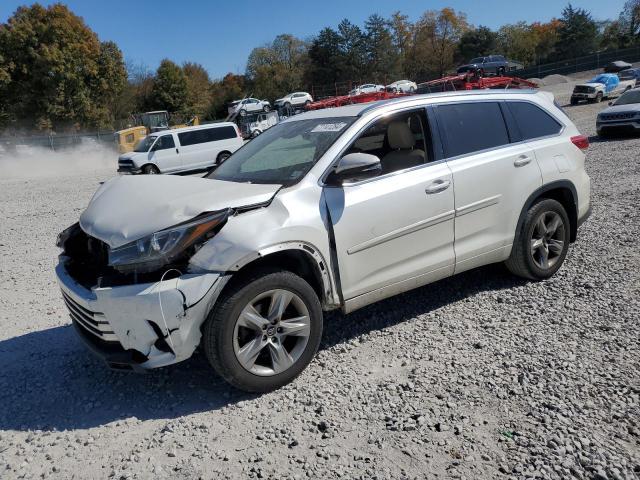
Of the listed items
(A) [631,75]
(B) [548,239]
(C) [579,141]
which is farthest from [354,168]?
(A) [631,75]

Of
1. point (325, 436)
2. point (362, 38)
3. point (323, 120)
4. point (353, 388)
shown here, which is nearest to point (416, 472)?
point (325, 436)

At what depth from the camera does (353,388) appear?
11.0 feet

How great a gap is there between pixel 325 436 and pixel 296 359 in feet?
2.04

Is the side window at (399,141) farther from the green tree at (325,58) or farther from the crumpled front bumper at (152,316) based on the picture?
the green tree at (325,58)

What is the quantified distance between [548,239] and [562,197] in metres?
0.49

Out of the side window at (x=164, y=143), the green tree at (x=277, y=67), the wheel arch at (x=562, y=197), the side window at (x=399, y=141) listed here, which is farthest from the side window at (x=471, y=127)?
the green tree at (x=277, y=67)

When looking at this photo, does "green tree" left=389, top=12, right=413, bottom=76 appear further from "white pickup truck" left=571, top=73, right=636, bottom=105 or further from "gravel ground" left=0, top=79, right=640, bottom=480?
"gravel ground" left=0, top=79, right=640, bottom=480

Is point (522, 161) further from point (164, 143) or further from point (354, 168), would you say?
point (164, 143)

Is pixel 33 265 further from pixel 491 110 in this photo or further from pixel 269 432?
pixel 491 110

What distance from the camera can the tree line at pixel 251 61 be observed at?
43.0m

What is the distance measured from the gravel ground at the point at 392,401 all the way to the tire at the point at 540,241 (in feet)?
0.54

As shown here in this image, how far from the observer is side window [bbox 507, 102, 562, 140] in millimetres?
4750

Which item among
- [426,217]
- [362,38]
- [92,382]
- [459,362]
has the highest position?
[362,38]

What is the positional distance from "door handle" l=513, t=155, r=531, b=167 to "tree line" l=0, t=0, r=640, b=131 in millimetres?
46459
